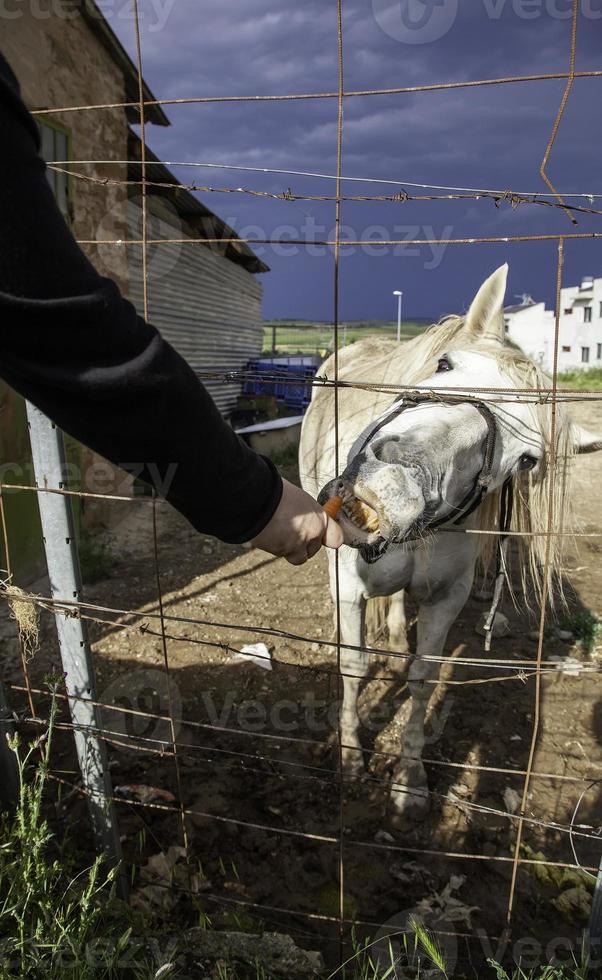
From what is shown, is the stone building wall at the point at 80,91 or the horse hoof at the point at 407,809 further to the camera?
the stone building wall at the point at 80,91

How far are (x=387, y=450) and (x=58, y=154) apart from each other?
17.1 ft

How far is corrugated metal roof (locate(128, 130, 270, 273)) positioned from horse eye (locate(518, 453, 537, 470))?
19.7 feet

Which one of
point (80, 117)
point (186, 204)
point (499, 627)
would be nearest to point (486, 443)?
point (499, 627)

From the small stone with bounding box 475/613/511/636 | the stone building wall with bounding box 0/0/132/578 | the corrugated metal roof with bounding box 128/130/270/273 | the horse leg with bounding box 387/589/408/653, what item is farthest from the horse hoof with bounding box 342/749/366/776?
the corrugated metal roof with bounding box 128/130/270/273

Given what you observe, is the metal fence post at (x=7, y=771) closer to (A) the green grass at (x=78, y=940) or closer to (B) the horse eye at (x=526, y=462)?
(A) the green grass at (x=78, y=940)

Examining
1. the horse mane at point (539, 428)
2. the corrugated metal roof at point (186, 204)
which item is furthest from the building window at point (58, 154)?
the horse mane at point (539, 428)

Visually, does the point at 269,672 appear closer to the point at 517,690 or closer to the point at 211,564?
the point at 517,690

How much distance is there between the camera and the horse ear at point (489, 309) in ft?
7.20

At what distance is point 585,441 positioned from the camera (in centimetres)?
219

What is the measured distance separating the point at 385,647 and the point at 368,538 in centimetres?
280

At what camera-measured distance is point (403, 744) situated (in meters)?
2.79

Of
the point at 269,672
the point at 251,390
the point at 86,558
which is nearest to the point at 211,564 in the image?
the point at 86,558

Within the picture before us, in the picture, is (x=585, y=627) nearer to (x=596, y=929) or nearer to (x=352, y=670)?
(x=352, y=670)

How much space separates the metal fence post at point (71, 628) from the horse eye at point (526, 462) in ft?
4.83
